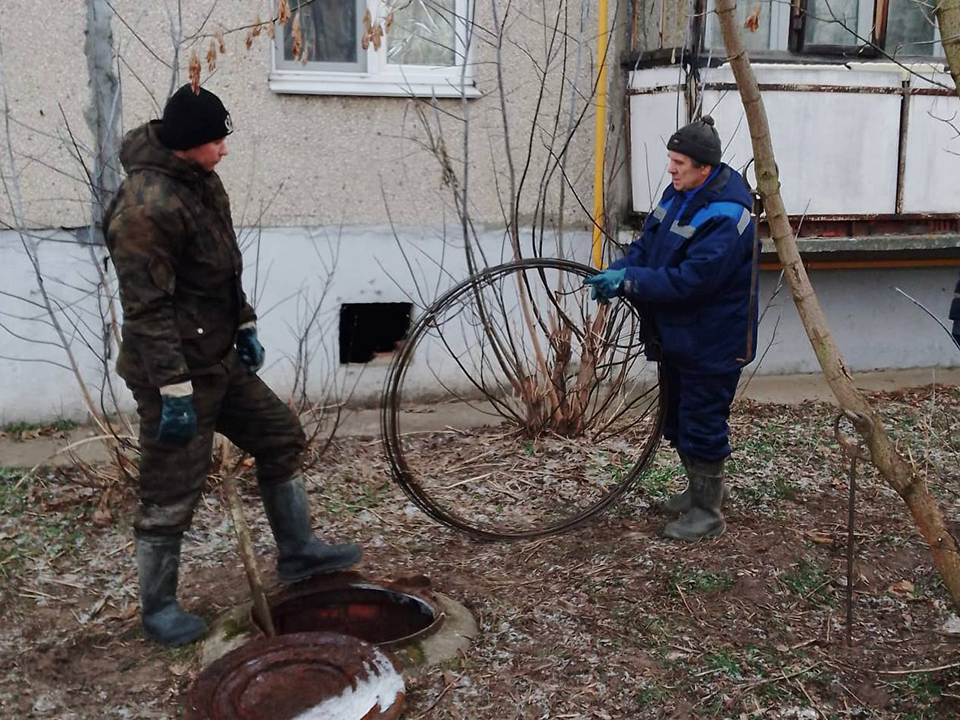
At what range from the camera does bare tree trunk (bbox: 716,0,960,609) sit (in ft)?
9.34

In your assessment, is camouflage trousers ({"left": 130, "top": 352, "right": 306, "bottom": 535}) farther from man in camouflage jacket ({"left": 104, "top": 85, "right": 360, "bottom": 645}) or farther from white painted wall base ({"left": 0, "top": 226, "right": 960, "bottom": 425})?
white painted wall base ({"left": 0, "top": 226, "right": 960, "bottom": 425})

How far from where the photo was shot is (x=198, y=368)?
347cm

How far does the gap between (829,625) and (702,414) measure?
0.96 meters

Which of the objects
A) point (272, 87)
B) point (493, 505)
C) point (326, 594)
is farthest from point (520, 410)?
point (272, 87)

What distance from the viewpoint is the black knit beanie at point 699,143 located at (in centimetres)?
391

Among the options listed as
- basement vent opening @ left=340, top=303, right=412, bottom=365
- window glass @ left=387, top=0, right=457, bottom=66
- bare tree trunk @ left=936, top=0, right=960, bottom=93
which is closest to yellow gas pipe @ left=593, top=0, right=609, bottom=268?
window glass @ left=387, top=0, right=457, bottom=66

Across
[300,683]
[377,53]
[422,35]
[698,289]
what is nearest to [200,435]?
[300,683]

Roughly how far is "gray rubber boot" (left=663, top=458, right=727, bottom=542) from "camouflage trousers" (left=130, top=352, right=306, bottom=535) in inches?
67.1

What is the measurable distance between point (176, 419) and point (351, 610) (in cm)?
110

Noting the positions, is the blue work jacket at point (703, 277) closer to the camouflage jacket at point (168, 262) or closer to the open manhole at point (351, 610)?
the open manhole at point (351, 610)

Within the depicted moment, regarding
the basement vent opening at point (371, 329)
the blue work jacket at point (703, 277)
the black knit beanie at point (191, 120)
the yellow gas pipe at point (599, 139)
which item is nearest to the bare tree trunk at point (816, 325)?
the blue work jacket at point (703, 277)

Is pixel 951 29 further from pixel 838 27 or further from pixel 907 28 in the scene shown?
pixel 907 28

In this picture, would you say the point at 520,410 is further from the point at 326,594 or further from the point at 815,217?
the point at 815,217

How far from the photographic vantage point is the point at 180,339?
11.0 ft
